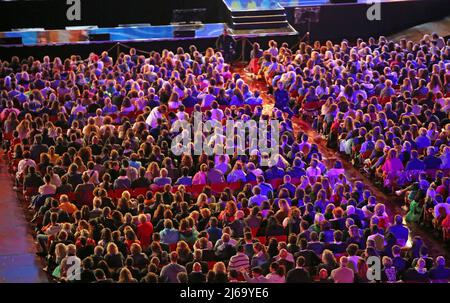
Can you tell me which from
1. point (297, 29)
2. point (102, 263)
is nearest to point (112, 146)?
point (102, 263)

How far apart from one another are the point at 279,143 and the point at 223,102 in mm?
3684

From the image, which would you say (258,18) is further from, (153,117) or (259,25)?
(153,117)

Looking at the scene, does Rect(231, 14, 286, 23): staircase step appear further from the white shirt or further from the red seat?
the red seat

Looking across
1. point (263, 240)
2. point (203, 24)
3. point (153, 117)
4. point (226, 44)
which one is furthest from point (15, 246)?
point (203, 24)

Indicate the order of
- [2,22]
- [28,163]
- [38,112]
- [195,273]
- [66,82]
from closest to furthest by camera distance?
[195,273] → [28,163] → [38,112] → [66,82] → [2,22]

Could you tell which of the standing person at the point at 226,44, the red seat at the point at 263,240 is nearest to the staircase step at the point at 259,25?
the standing person at the point at 226,44

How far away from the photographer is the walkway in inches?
782

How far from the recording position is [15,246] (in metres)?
21.0

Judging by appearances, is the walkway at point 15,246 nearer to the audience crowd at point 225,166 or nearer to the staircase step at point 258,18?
the audience crowd at point 225,166

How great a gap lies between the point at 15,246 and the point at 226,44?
42.1 ft

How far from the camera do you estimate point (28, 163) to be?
22672 mm

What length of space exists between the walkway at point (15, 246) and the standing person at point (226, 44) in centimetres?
1029

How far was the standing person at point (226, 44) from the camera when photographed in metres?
32.1

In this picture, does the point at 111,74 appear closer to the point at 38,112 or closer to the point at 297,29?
the point at 38,112
